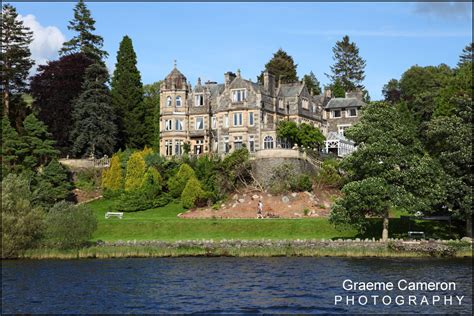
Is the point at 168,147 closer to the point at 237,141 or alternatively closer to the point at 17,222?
the point at 237,141

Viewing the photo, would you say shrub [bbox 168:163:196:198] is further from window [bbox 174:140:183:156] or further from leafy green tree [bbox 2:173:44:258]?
leafy green tree [bbox 2:173:44:258]

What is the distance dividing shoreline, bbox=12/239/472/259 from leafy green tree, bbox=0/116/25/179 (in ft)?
73.1

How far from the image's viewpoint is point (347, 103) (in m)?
92.6

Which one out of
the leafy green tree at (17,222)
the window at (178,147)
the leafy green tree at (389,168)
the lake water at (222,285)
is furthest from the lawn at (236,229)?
the window at (178,147)

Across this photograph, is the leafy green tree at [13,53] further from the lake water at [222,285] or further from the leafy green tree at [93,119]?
the lake water at [222,285]

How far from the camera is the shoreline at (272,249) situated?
154 ft

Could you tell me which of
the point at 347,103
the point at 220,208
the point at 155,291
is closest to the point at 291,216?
the point at 220,208

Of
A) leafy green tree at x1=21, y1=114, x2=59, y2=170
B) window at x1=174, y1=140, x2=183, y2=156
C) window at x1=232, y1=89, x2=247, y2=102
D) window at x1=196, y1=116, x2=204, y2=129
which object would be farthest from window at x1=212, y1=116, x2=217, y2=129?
leafy green tree at x1=21, y1=114, x2=59, y2=170

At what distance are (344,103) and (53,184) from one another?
4242 cm

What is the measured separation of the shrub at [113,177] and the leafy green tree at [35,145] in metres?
6.09

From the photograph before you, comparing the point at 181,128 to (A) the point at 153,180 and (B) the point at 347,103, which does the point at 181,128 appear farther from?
(B) the point at 347,103

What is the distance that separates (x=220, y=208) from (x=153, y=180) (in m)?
9.46

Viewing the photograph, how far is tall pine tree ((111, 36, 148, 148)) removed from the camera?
87.6 m

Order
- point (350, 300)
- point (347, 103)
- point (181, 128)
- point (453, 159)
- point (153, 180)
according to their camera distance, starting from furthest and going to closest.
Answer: point (347, 103)
point (181, 128)
point (153, 180)
point (453, 159)
point (350, 300)
